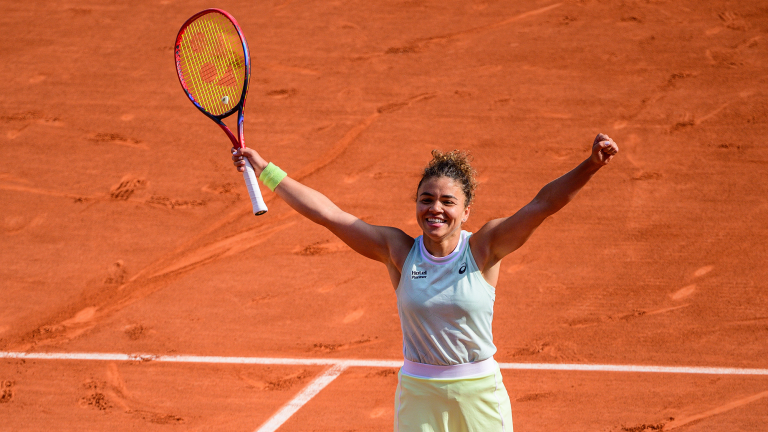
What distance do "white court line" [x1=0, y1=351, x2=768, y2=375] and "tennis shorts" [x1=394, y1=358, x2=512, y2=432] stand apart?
327 cm

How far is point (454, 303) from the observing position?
312 centimetres

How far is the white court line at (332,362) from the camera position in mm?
6352

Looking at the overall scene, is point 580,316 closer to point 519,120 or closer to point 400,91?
point 519,120

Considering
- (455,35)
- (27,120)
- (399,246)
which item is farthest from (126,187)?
(399,246)

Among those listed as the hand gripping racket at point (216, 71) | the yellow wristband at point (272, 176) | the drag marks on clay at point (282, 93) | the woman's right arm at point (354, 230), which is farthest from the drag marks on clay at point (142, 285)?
the woman's right arm at point (354, 230)

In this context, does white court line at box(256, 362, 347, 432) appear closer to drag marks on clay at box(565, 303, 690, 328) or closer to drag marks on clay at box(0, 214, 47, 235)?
drag marks on clay at box(565, 303, 690, 328)

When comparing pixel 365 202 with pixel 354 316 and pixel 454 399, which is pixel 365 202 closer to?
pixel 354 316

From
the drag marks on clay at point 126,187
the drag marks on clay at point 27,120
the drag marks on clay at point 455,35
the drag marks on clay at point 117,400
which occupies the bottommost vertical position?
the drag marks on clay at point 117,400

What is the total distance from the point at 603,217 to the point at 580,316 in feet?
4.90

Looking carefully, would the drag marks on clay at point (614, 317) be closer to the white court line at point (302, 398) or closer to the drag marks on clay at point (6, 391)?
the white court line at point (302, 398)

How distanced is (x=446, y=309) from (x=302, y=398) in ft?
10.9

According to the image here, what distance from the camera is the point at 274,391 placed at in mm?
6176

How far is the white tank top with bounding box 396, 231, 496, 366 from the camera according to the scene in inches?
123

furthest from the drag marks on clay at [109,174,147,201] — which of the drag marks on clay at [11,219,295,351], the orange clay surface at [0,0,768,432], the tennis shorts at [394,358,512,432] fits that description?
the tennis shorts at [394,358,512,432]
